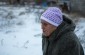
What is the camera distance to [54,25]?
2875 millimetres

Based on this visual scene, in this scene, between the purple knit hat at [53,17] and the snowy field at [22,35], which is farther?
the snowy field at [22,35]

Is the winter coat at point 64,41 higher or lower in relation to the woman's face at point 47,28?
lower

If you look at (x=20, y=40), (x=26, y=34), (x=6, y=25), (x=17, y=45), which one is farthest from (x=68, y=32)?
(x=6, y=25)

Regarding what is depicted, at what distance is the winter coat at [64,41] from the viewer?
9.16 feet

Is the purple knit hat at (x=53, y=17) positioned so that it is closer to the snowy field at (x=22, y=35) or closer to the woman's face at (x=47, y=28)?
the woman's face at (x=47, y=28)

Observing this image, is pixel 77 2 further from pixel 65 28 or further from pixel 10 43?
pixel 65 28

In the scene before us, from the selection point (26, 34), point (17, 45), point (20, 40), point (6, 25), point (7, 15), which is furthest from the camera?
point (7, 15)

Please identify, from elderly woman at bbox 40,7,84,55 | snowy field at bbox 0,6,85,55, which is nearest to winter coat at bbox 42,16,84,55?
elderly woman at bbox 40,7,84,55

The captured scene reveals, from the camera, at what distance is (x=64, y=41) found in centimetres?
281

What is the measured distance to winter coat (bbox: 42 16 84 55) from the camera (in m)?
2.79

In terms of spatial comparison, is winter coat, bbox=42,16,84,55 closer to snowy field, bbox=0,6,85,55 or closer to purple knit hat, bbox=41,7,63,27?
purple knit hat, bbox=41,7,63,27

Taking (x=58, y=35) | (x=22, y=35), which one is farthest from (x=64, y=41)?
(x=22, y=35)

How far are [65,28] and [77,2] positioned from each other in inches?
490

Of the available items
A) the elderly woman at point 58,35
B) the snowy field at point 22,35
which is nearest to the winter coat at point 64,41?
the elderly woman at point 58,35
